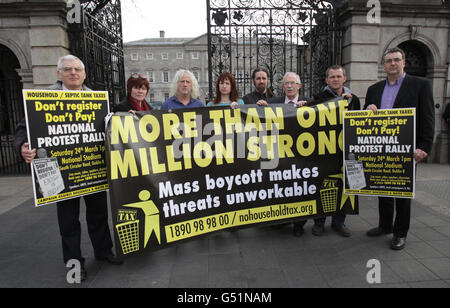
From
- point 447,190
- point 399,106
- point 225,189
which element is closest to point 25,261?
point 225,189

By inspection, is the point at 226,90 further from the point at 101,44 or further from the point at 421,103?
the point at 101,44

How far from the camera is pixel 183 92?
3613 millimetres

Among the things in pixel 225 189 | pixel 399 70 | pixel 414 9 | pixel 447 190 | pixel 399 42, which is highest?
pixel 414 9

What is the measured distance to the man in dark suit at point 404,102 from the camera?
11.0 feet

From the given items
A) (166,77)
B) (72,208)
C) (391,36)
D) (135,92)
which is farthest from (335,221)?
(166,77)

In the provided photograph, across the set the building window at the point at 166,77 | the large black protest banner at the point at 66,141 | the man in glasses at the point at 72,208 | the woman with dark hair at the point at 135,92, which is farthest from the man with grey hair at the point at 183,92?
the building window at the point at 166,77

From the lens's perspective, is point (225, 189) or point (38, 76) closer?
point (225, 189)

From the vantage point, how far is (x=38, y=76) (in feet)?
23.0

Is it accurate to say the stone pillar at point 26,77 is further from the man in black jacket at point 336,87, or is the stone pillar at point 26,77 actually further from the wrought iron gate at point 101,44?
the man in black jacket at point 336,87

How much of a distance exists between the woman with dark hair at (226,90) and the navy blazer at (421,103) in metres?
1.92

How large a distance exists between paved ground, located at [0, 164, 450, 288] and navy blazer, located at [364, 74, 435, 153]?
1.26 m

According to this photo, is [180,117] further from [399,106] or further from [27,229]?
[27,229]

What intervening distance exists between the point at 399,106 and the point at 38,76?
7.41m

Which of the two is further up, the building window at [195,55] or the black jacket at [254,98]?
the building window at [195,55]
